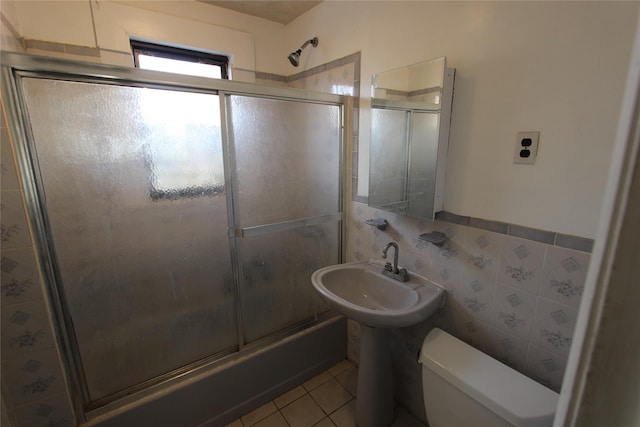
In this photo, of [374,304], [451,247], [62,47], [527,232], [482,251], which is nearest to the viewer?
→ [527,232]

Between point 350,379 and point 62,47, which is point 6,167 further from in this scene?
point 350,379

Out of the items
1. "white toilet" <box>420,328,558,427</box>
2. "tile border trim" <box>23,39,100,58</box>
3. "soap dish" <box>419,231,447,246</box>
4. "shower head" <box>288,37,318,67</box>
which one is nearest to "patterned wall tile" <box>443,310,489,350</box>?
"white toilet" <box>420,328,558,427</box>

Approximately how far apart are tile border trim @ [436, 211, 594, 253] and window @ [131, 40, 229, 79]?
159 centimetres

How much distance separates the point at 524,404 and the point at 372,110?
1391 millimetres

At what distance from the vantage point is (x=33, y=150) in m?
0.99

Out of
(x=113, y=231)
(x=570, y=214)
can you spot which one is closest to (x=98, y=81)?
(x=113, y=231)

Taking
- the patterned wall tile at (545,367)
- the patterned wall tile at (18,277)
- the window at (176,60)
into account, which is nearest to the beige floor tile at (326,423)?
the patterned wall tile at (545,367)

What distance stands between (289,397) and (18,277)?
1441 mm

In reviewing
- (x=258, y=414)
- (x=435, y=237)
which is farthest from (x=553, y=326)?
(x=258, y=414)

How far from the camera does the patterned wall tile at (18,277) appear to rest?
97 centimetres

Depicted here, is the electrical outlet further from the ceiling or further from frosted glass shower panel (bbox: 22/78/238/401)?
the ceiling

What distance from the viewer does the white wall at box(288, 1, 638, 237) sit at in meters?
0.82

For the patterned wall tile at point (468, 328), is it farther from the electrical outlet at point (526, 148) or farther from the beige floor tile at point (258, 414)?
the beige floor tile at point (258, 414)

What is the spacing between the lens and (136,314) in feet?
4.16
